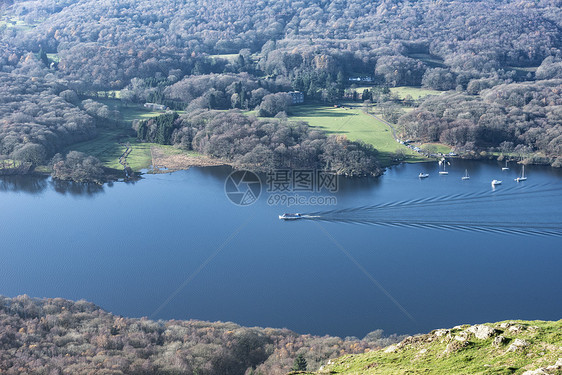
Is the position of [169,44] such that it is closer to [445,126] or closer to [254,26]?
[254,26]

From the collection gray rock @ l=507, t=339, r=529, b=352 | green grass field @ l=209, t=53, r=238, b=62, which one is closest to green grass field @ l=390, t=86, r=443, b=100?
green grass field @ l=209, t=53, r=238, b=62

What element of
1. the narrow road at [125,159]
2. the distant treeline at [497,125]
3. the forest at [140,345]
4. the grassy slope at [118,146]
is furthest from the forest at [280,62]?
the forest at [140,345]

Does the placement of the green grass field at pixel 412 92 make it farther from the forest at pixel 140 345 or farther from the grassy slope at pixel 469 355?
the grassy slope at pixel 469 355

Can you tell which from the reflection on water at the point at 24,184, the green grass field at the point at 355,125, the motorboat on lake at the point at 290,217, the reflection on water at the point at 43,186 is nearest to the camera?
the motorboat on lake at the point at 290,217

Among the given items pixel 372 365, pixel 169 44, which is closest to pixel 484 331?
pixel 372 365

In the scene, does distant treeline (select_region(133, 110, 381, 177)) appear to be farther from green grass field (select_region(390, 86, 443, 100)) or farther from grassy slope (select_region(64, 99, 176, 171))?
green grass field (select_region(390, 86, 443, 100))
